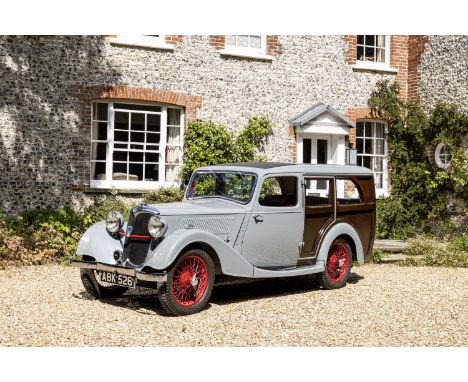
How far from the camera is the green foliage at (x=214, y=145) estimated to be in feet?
41.8

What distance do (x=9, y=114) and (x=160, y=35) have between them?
3514 mm

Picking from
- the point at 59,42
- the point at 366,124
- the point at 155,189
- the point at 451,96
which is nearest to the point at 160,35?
the point at 59,42

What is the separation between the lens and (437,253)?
11320 mm

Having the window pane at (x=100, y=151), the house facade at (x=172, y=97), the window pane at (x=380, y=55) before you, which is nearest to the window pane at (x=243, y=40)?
the house facade at (x=172, y=97)

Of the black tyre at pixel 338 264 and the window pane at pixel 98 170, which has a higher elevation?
the window pane at pixel 98 170

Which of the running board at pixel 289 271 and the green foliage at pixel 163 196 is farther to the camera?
the green foliage at pixel 163 196

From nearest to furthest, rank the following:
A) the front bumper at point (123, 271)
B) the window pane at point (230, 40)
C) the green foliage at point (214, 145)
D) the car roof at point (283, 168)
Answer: the front bumper at point (123, 271) → the car roof at point (283, 168) → the green foliage at point (214, 145) → the window pane at point (230, 40)

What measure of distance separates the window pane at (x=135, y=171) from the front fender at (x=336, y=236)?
5.64m

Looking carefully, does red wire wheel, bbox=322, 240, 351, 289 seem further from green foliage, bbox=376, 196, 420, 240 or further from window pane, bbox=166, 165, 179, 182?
green foliage, bbox=376, 196, 420, 240

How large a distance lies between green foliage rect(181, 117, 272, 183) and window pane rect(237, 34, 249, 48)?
1745 mm

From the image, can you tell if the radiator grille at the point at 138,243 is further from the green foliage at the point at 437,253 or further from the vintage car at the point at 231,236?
the green foliage at the point at 437,253

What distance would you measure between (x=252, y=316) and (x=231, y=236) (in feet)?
3.60

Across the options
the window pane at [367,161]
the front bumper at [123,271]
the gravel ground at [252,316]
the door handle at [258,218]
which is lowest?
the gravel ground at [252,316]

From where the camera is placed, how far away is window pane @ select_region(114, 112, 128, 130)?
12.5 m
